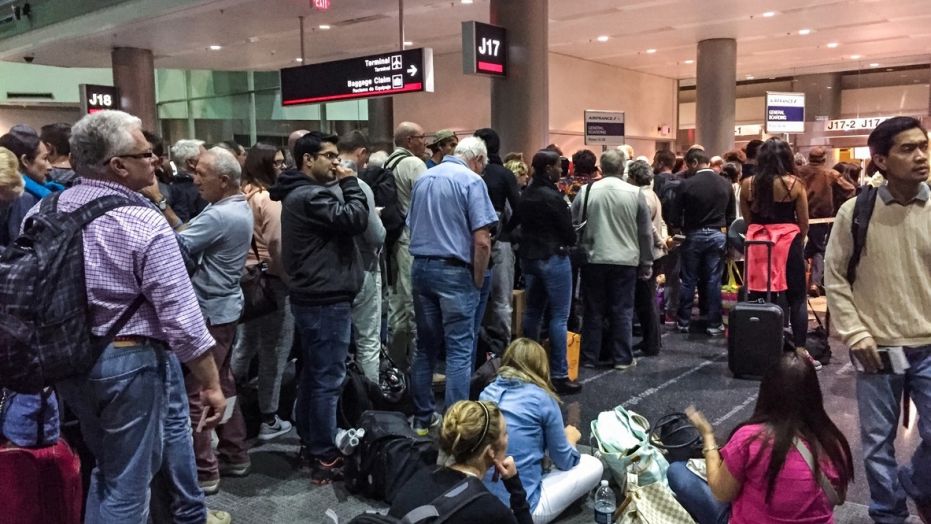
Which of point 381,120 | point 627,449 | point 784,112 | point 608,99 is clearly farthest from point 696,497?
point 608,99

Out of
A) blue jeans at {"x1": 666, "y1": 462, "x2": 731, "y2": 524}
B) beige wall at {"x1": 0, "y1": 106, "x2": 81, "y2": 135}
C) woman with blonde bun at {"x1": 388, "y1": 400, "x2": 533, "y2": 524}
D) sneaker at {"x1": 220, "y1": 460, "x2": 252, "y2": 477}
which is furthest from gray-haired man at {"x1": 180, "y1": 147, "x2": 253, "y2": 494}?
beige wall at {"x1": 0, "y1": 106, "x2": 81, "y2": 135}

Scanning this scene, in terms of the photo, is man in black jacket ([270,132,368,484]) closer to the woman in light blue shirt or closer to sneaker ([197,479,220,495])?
sneaker ([197,479,220,495])

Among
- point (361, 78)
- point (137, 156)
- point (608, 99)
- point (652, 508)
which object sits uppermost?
point (608, 99)

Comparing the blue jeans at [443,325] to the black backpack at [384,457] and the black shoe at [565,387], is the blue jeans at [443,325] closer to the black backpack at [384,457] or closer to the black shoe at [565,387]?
the black backpack at [384,457]

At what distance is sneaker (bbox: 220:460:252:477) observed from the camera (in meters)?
3.76

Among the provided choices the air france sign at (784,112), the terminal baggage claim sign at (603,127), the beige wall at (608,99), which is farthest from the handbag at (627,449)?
the beige wall at (608,99)

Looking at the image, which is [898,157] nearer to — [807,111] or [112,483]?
[112,483]

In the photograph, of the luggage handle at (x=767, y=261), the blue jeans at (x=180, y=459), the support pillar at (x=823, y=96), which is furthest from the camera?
the support pillar at (x=823, y=96)

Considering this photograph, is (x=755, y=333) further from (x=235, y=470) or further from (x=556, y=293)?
(x=235, y=470)

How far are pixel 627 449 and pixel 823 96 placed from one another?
17.2 metres

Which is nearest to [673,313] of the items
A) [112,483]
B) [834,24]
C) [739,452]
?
[739,452]

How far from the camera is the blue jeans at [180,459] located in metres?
2.68

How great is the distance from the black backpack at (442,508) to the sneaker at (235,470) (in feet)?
6.12

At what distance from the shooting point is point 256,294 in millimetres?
3906
